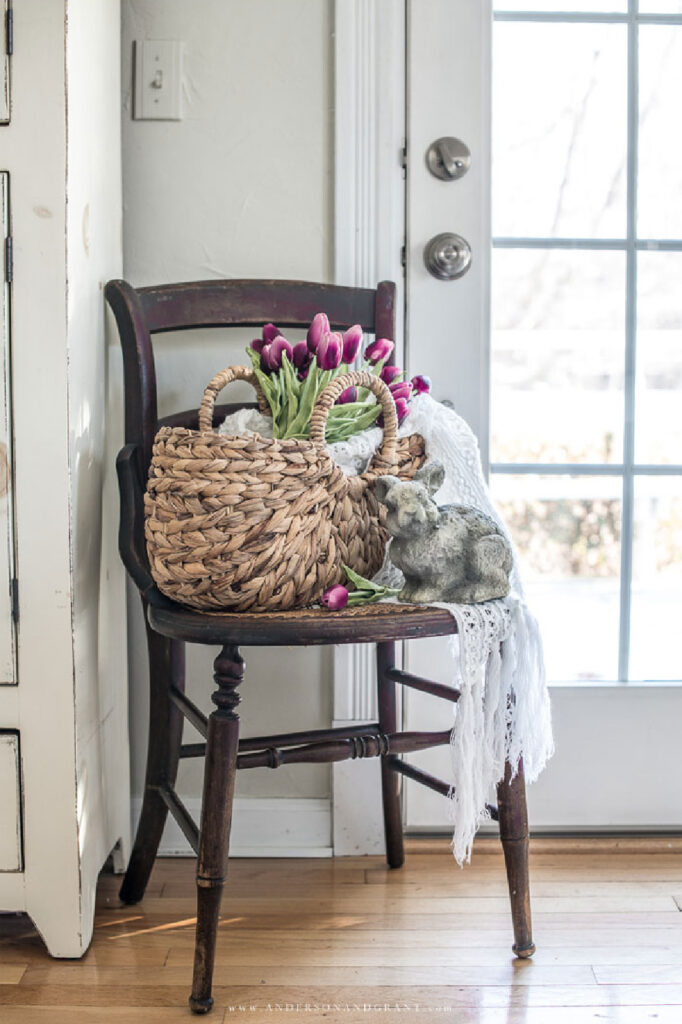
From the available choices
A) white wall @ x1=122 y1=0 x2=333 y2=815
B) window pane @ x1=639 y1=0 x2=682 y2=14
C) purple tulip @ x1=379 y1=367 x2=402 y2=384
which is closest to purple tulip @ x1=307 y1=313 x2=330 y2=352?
purple tulip @ x1=379 y1=367 x2=402 y2=384

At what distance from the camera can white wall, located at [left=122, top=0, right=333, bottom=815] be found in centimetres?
149

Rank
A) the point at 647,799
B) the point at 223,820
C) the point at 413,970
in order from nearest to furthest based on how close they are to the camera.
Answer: the point at 223,820 → the point at 413,970 → the point at 647,799

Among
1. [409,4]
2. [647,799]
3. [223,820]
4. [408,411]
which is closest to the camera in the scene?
[223,820]

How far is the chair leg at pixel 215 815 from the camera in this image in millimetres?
1104

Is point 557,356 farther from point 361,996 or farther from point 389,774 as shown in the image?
point 361,996

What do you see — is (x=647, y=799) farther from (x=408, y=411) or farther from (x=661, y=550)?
(x=408, y=411)

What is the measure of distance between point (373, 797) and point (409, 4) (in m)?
1.24

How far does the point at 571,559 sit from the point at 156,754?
0.73 meters

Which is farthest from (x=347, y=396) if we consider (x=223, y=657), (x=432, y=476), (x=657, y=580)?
(x=657, y=580)

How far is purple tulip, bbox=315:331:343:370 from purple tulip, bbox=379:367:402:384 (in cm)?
11

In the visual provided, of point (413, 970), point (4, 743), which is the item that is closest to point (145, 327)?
point (4, 743)

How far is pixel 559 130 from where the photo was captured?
5.07 feet

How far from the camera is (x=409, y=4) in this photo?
150 centimetres

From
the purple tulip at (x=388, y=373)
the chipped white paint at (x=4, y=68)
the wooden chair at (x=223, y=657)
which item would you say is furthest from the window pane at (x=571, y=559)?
the chipped white paint at (x=4, y=68)
